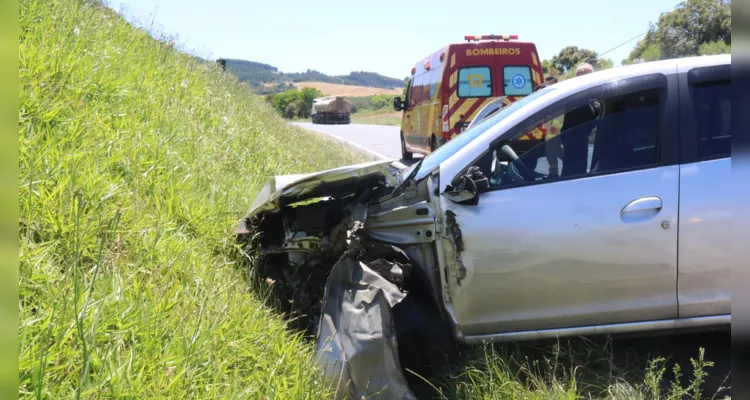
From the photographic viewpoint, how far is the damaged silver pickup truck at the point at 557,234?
3.05 metres

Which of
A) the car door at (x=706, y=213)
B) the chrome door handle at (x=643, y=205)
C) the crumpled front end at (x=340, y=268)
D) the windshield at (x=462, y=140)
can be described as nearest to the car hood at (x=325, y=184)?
the crumpled front end at (x=340, y=268)

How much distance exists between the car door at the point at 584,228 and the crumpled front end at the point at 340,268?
0.48m

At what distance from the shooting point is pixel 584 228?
3109 mm

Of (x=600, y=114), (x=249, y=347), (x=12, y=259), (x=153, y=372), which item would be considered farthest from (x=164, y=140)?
(x=12, y=259)

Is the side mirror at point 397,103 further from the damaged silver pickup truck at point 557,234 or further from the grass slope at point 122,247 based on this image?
the damaged silver pickup truck at point 557,234

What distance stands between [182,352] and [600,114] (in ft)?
8.72

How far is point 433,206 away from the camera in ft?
11.0

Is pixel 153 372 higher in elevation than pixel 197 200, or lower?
lower

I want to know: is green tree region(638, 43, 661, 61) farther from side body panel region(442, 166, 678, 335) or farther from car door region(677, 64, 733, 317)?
side body panel region(442, 166, 678, 335)

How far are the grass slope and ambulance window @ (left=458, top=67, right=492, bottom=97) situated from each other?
571cm

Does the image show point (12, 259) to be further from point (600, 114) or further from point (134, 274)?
point (600, 114)

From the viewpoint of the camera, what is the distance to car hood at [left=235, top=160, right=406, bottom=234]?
366 centimetres

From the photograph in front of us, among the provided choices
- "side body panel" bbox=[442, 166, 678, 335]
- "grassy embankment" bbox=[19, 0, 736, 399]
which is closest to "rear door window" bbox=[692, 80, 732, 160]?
"side body panel" bbox=[442, 166, 678, 335]

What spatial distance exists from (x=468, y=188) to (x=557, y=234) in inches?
21.0
